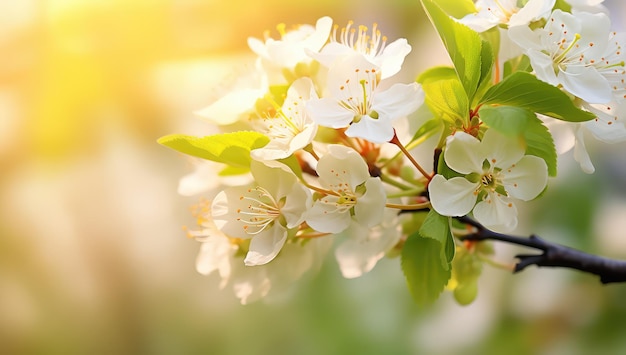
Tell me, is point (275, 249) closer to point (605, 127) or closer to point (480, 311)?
point (605, 127)

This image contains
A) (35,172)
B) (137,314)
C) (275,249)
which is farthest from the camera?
(137,314)

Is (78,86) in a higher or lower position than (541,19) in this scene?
lower

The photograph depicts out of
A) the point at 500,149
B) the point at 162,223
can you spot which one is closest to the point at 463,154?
the point at 500,149

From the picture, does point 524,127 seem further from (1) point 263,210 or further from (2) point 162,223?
(2) point 162,223

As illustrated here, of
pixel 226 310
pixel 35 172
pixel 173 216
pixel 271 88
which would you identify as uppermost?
pixel 271 88

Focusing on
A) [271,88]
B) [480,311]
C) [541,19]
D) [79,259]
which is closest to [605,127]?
[541,19]

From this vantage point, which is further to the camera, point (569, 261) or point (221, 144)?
point (569, 261)
